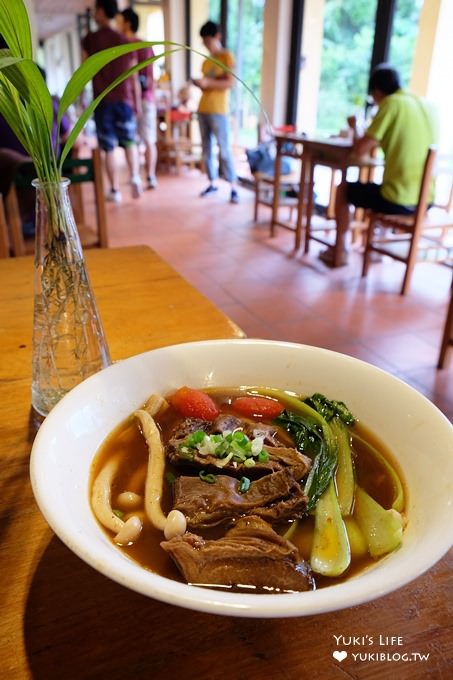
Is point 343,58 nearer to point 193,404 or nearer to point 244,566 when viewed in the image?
point 193,404

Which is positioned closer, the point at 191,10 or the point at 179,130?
the point at 179,130

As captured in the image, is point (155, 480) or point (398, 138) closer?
point (155, 480)

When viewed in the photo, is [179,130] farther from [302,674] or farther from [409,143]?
[302,674]

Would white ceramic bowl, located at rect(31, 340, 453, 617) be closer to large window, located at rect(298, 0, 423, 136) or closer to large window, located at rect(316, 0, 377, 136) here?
large window, located at rect(298, 0, 423, 136)

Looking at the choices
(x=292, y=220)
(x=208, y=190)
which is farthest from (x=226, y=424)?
(x=208, y=190)

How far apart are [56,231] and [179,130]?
744cm

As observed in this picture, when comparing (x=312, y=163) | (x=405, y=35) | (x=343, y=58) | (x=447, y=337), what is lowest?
(x=447, y=337)

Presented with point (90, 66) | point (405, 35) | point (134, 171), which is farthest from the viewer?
point (134, 171)

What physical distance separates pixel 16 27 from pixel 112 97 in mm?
4749

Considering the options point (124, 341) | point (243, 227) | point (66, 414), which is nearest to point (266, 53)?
point (243, 227)

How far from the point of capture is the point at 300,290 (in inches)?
129

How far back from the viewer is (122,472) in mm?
652

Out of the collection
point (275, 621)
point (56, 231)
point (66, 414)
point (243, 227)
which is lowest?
point (243, 227)

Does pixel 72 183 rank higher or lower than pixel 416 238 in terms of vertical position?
higher
